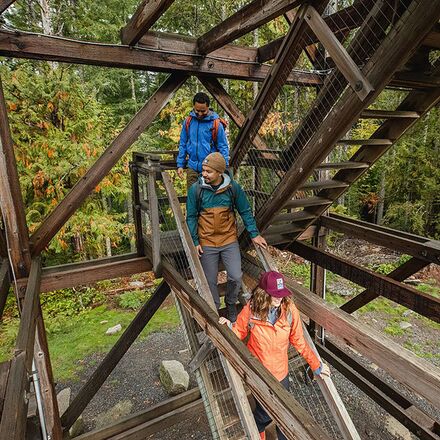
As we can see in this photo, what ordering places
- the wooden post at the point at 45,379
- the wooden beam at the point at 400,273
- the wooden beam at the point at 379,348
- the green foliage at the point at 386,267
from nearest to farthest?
the wooden beam at the point at 379,348
the wooden post at the point at 45,379
the wooden beam at the point at 400,273
the green foliage at the point at 386,267

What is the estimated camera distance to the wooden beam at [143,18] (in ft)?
8.91

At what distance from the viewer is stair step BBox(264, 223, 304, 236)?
4.65 m

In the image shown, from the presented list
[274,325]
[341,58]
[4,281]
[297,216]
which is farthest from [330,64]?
[4,281]

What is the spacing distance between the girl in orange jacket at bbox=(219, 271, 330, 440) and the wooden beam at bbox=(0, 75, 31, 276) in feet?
7.70

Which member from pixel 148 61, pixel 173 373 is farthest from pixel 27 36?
pixel 173 373

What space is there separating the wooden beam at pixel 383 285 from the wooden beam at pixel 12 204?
392 cm

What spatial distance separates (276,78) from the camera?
3.00 meters

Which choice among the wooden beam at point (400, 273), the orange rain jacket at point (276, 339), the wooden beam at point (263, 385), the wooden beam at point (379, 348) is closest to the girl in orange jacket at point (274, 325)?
the orange rain jacket at point (276, 339)

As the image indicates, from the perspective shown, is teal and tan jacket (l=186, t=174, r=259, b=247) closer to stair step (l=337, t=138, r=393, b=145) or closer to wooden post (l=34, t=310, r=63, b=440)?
stair step (l=337, t=138, r=393, b=145)

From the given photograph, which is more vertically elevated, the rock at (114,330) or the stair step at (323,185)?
the stair step at (323,185)

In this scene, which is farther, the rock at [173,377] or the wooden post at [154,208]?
the rock at [173,377]

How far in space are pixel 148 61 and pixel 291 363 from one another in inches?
149

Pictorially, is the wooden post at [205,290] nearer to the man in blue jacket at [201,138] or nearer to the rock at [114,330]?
the man in blue jacket at [201,138]

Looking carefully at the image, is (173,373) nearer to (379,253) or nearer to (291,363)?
(291,363)
